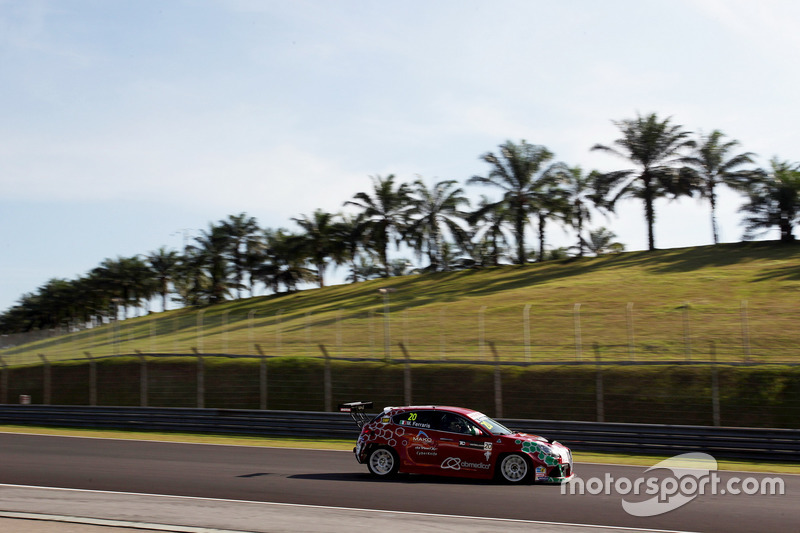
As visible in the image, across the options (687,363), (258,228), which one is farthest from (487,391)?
(258,228)

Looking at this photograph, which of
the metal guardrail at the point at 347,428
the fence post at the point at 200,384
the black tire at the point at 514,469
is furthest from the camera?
the fence post at the point at 200,384

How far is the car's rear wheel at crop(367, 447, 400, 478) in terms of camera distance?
13.9 metres

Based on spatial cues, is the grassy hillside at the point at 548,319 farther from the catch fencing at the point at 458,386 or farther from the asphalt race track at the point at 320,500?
the asphalt race track at the point at 320,500

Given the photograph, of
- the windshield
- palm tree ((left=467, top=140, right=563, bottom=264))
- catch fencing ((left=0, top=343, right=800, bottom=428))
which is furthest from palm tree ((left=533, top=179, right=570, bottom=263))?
the windshield

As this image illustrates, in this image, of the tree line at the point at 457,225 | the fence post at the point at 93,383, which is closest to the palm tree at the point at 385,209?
the tree line at the point at 457,225

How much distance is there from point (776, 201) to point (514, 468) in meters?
47.7

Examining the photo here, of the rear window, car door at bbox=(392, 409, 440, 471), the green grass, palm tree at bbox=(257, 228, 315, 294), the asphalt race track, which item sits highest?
palm tree at bbox=(257, 228, 315, 294)

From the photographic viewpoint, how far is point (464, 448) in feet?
44.4

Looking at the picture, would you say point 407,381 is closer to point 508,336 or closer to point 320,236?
point 508,336

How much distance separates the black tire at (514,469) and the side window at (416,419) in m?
1.46

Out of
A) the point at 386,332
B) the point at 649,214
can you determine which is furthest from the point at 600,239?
the point at 386,332

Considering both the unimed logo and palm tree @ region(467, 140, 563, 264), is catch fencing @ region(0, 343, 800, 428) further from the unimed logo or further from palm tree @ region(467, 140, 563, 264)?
palm tree @ region(467, 140, 563, 264)

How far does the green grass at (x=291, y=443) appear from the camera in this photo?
1611 centimetres

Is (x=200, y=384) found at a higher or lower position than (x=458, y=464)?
higher
